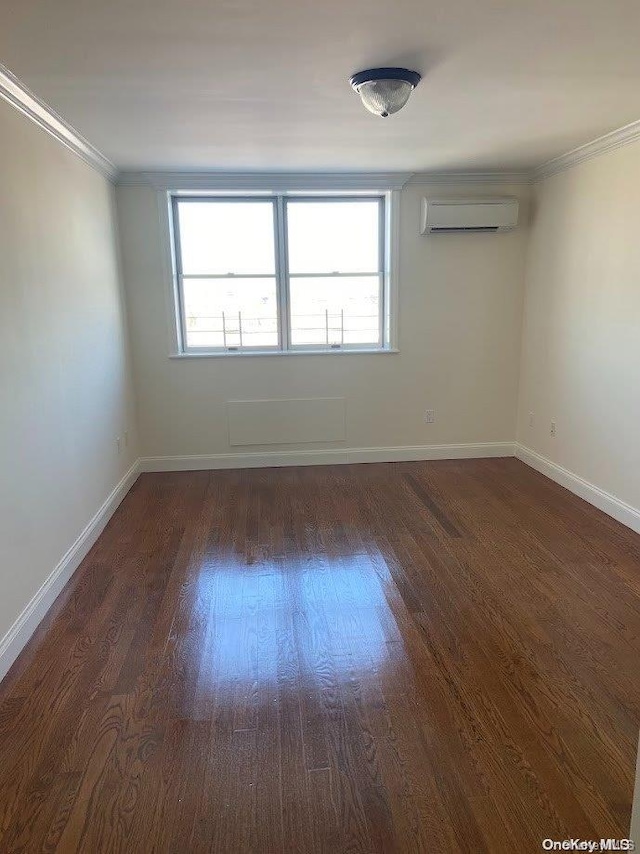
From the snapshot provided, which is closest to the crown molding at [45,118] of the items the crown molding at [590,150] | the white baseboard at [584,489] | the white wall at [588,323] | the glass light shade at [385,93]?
the glass light shade at [385,93]

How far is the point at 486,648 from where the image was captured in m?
2.33

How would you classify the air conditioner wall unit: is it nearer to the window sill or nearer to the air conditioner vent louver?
the air conditioner vent louver

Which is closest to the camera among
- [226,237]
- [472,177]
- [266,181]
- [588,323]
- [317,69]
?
[317,69]

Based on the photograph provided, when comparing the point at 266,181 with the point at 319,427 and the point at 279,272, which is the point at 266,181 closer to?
the point at 279,272

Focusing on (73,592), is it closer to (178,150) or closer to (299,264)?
(178,150)

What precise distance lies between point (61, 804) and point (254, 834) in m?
0.61

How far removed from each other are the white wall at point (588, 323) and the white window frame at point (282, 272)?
1.20 meters

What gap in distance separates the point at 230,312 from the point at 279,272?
21.6 inches

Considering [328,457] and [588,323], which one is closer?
[588,323]

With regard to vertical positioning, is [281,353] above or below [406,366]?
above

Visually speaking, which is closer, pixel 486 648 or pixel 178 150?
pixel 486 648

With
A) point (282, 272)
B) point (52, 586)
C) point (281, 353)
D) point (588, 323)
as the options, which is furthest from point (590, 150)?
point (52, 586)

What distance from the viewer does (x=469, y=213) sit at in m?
4.44

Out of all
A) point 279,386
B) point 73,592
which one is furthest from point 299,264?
point 73,592
